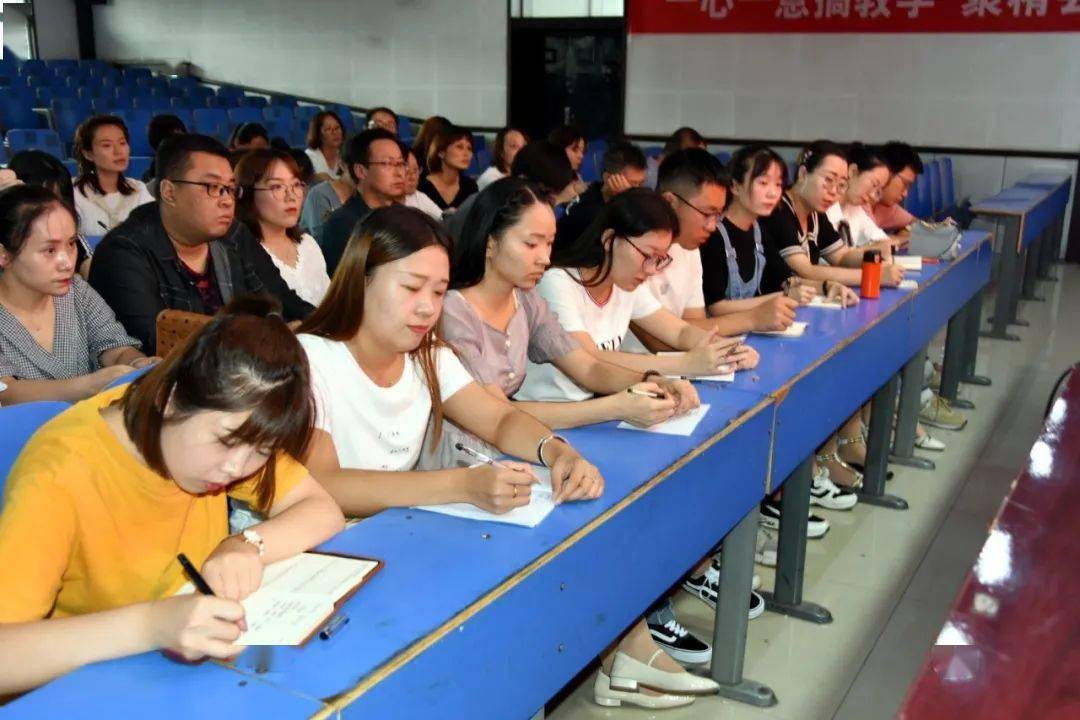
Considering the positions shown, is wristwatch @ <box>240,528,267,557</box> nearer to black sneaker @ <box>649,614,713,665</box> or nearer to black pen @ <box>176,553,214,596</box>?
black pen @ <box>176,553,214,596</box>

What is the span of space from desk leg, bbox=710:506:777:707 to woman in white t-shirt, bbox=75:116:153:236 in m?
3.24

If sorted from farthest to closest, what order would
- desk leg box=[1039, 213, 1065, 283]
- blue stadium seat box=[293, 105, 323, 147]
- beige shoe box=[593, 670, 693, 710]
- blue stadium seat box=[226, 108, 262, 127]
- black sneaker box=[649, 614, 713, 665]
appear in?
1. blue stadium seat box=[293, 105, 323, 147]
2. blue stadium seat box=[226, 108, 262, 127]
3. desk leg box=[1039, 213, 1065, 283]
4. black sneaker box=[649, 614, 713, 665]
5. beige shoe box=[593, 670, 693, 710]

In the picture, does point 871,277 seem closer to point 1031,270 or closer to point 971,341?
point 971,341

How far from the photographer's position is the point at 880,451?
11.3 ft

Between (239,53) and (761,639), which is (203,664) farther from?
(239,53)

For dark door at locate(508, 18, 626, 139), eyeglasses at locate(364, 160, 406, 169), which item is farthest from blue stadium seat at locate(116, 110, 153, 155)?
eyeglasses at locate(364, 160, 406, 169)

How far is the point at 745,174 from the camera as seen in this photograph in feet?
10.6

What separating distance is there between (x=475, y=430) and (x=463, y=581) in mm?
661

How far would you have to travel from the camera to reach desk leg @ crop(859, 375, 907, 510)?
3.43 m

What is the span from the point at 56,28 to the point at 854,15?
9533mm

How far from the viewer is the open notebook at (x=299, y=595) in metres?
1.17

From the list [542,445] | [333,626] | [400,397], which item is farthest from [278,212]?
[333,626]

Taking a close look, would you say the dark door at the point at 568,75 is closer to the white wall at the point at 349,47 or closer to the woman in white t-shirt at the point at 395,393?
the white wall at the point at 349,47

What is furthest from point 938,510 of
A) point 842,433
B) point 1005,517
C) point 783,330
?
point 1005,517
